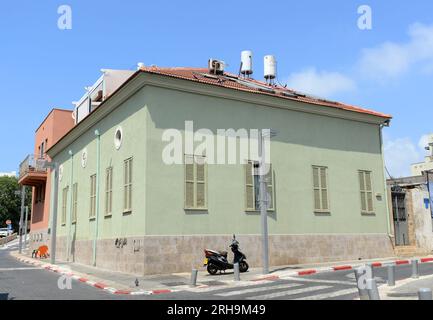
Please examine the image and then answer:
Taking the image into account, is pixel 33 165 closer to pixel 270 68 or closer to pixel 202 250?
pixel 270 68

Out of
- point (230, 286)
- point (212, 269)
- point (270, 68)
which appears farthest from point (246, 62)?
point (230, 286)

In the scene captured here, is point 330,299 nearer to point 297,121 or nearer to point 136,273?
point 136,273

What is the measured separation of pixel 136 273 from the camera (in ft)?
53.7

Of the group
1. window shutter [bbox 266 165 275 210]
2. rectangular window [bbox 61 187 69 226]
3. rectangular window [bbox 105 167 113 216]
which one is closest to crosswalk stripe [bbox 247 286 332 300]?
window shutter [bbox 266 165 275 210]

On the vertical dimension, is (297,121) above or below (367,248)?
above

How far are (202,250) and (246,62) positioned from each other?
12.6m

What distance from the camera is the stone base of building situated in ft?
53.1

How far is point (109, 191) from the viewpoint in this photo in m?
20.2

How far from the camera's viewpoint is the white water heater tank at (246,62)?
997 inches

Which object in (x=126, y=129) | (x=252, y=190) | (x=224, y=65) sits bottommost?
(x=252, y=190)

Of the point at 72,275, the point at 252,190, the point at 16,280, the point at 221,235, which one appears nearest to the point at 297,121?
the point at 252,190

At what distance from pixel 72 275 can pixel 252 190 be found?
801cm

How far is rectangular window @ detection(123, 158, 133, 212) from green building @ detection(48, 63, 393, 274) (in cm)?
4

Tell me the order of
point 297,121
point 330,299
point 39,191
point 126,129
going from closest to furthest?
point 330,299
point 126,129
point 297,121
point 39,191
